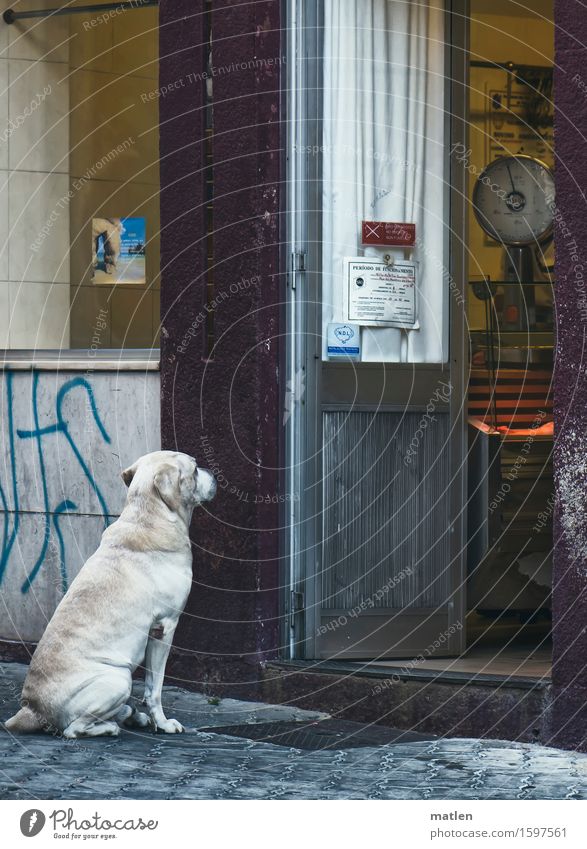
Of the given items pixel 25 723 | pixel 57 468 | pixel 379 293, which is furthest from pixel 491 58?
pixel 25 723

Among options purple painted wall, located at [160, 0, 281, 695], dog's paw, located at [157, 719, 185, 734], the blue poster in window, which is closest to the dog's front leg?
dog's paw, located at [157, 719, 185, 734]

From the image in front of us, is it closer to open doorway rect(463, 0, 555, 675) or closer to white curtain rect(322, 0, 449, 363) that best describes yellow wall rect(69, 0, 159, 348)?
white curtain rect(322, 0, 449, 363)

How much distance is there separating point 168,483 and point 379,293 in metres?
1.72

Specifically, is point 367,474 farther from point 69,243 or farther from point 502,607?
point 69,243

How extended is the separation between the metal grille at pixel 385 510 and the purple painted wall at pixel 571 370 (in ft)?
4.79

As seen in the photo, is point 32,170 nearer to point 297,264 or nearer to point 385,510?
point 297,264

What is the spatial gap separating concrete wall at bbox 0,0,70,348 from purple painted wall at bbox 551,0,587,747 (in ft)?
12.1

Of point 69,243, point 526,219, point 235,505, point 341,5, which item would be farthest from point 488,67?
point 235,505

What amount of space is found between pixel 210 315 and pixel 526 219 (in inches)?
93.4

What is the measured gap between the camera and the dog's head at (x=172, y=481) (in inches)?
285

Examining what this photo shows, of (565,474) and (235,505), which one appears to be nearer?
(565,474)

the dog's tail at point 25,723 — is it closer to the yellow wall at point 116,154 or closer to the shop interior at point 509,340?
the shop interior at point 509,340

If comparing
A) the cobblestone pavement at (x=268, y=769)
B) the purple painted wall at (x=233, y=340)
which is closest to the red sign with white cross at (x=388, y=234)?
the purple painted wall at (x=233, y=340)

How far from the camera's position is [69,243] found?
9727 millimetres
